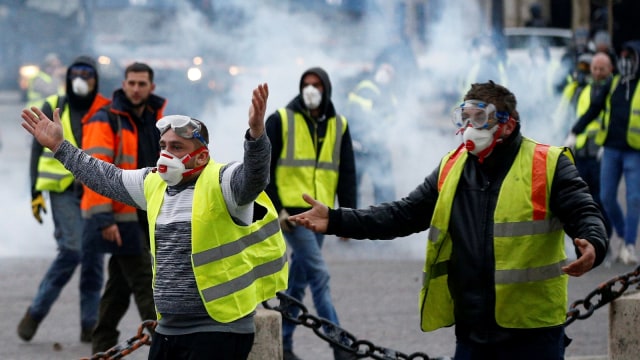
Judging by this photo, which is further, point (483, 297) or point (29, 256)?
point (29, 256)

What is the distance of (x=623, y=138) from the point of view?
10180 millimetres

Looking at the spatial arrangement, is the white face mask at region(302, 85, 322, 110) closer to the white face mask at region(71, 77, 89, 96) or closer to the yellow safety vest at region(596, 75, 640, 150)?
the white face mask at region(71, 77, 89, 96)

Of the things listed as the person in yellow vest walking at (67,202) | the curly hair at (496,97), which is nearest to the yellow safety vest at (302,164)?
the person in yellow vest walking at (67,202)

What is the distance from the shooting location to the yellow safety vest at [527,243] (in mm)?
4621

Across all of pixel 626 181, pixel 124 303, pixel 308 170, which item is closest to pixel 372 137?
pixel 626 181

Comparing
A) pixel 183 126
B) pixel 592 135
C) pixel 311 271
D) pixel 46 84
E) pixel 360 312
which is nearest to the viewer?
pixel 183 126

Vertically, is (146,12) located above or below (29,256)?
above

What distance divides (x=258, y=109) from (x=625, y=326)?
2.35 m

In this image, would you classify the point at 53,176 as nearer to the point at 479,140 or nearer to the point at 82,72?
the point at 82,72

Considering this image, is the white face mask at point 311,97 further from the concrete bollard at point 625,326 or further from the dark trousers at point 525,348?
the dark trousers at point 525,348

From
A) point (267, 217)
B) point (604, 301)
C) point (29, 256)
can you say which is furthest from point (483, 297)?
point (29, 256)

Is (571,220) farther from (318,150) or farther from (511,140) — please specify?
(318,150)

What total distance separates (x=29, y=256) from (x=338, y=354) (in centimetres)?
496

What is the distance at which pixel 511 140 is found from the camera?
4762mm
